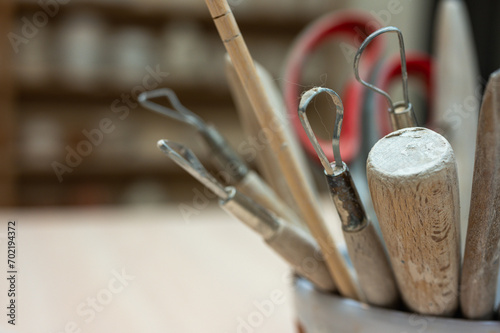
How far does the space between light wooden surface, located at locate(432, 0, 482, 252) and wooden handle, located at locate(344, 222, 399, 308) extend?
0.11 meters

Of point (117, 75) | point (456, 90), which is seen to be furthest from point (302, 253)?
point (117, 75)

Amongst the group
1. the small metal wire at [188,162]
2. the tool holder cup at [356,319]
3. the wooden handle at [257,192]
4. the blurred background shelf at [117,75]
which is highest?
the small metal wire at [188,162]

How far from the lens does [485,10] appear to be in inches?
52.6

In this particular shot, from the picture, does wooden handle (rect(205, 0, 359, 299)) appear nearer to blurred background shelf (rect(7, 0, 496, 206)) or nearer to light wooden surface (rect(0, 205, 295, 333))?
light wooden surface (rect(0, 205, 295, 333))

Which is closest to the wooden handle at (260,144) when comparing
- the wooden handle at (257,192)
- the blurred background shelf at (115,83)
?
the wooden handle at (257,192)

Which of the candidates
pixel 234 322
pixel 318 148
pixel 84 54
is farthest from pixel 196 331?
pixel 84 54

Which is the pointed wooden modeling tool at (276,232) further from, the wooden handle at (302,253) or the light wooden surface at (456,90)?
the light wooden surface at (456,90)

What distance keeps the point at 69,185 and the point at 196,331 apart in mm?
1463

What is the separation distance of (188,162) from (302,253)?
0.21 ft

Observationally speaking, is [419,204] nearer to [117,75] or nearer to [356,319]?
[356,319]

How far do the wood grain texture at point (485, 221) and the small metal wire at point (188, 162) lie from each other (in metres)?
0.09

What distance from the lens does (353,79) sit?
0.36m

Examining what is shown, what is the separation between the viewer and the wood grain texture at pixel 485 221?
16 centimetres

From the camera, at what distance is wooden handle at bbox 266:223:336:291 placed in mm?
211
